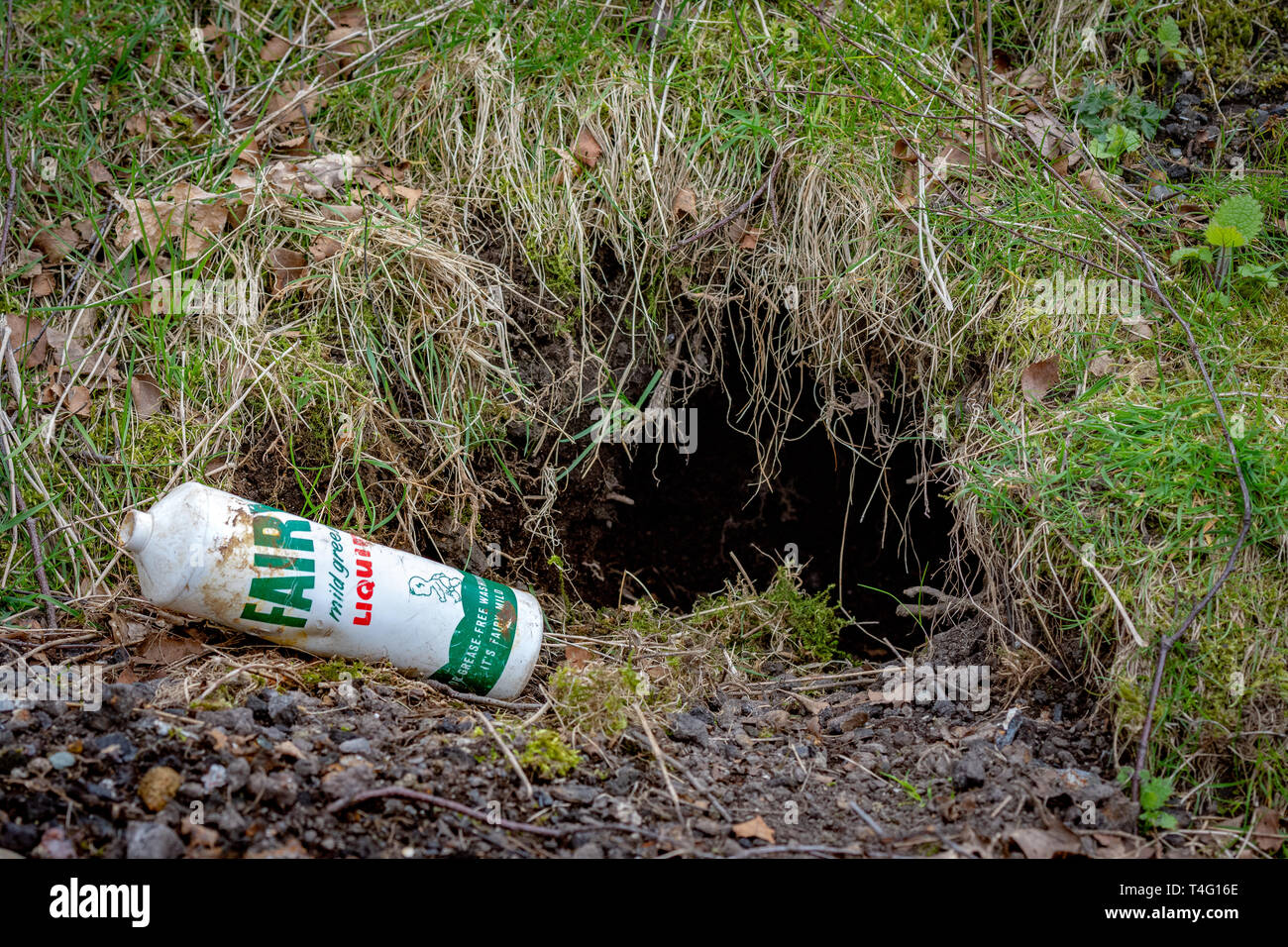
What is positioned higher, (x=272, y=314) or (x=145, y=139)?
(x=145, y=139)

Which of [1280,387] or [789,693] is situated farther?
[789,693]

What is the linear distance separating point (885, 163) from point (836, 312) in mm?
472

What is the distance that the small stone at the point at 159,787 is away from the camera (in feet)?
4.67

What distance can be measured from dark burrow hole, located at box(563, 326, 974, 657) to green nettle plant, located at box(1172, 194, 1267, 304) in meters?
0.94

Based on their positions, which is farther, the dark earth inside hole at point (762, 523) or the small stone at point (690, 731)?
the dark earth inside hole at point (762, 523)

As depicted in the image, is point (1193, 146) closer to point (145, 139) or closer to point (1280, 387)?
point (1280, 387)

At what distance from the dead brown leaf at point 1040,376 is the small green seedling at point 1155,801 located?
0.99 meters

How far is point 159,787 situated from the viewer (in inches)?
56.7

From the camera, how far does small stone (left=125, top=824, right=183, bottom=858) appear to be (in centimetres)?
134

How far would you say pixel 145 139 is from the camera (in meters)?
2.62

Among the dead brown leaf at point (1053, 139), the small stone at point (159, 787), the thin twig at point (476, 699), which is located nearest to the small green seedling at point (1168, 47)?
the dead brown leaf at point (1053, 139)

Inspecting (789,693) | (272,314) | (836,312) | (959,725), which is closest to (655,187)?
(836,312)

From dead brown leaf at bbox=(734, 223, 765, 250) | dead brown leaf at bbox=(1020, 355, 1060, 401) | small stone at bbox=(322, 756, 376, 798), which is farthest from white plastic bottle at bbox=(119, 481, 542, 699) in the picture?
dead brown leaf at bbox=(1020, 355, 1060, 401)

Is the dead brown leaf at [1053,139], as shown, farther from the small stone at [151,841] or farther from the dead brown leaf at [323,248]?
the small stone at [151,841]
